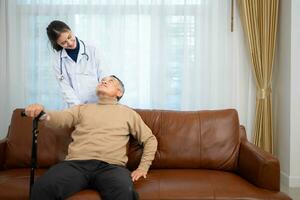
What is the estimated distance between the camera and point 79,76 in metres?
2.53

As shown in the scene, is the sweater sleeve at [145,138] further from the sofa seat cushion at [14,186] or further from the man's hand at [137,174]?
the sofa seat cushion at [14,186]

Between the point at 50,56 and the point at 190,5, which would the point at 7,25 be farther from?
the point at 190,5

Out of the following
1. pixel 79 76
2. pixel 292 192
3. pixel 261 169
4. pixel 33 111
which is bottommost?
pixel 292 192

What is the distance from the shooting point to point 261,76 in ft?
10.4

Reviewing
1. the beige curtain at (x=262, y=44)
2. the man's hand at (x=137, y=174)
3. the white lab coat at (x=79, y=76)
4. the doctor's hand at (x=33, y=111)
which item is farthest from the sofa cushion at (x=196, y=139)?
the doctor's hand at (x=33, y=111)

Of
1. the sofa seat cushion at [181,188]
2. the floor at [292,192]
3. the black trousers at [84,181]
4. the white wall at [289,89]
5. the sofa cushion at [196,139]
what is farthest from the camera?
the white wall at [289,89]

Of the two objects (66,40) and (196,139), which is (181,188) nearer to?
→ (196,139)

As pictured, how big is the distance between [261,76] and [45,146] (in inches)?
82.4

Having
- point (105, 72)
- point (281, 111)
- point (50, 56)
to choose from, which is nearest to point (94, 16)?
point (50, 56)

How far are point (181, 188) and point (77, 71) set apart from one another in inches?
46.9

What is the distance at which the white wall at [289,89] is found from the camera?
296 centimetres

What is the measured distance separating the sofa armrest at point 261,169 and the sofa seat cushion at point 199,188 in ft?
0.14

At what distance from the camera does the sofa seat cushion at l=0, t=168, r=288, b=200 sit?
77.2 inches

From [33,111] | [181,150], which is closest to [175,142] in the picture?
[181,150]
